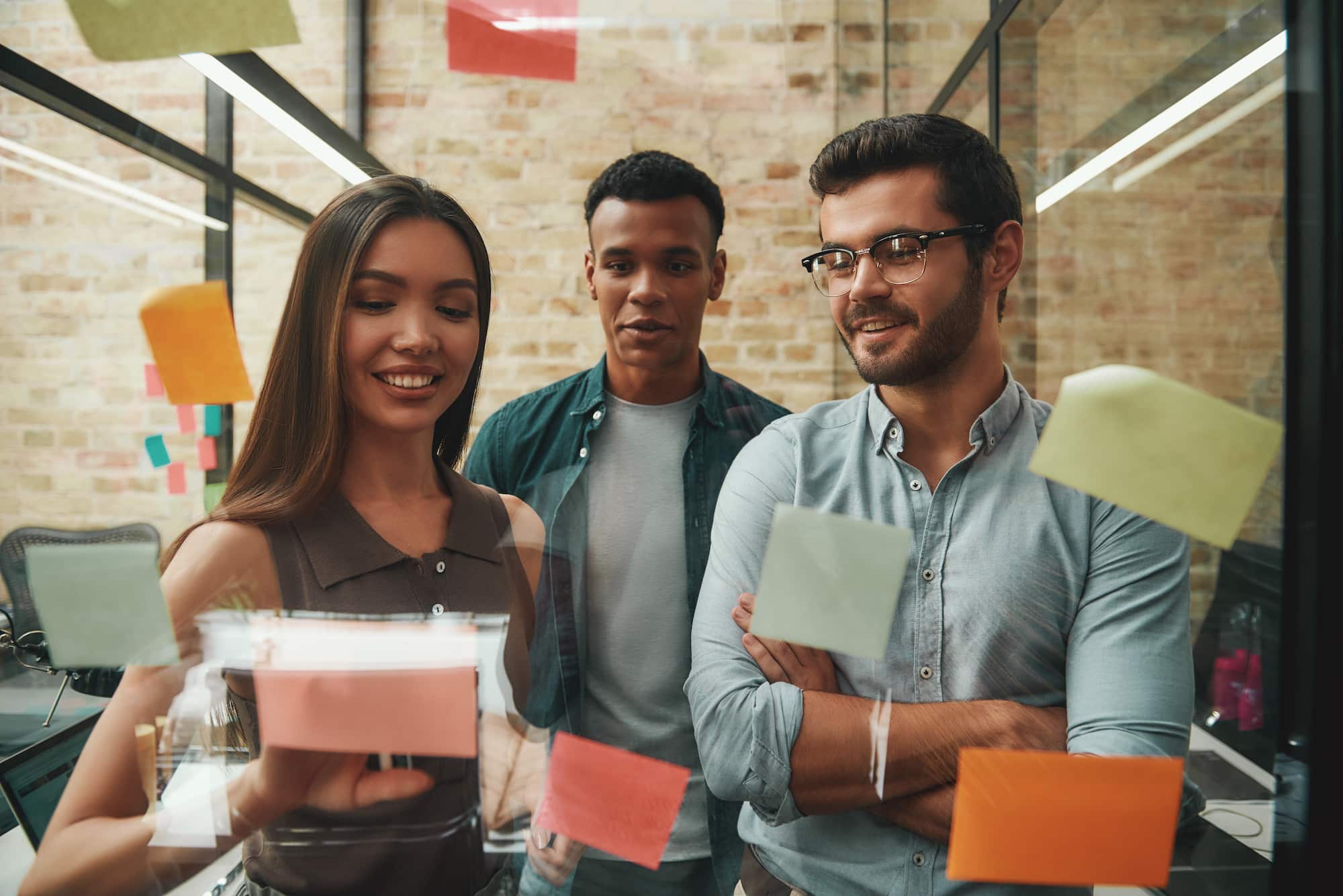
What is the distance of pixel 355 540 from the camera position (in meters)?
0.68

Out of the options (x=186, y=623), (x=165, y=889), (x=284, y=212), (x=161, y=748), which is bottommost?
(x=165, y=889)

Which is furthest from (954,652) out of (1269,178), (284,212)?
(284,212)

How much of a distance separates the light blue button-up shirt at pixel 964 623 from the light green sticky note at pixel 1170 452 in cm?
5

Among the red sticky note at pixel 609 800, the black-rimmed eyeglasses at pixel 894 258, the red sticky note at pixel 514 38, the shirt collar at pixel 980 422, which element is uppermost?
the red sticky note at pixel 514 38

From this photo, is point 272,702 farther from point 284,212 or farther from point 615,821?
point 284,212

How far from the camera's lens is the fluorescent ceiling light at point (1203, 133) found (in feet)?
2.12

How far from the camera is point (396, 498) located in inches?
28.1

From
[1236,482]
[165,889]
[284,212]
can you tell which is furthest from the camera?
[284,212]

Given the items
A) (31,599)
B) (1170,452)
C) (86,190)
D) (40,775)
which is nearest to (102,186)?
(86,190)

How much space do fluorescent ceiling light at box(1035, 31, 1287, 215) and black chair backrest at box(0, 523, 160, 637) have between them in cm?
105

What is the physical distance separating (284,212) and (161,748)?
1.75 feet

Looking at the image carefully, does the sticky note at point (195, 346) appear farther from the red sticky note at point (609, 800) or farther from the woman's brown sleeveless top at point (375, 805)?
the red sticky note at point (609, 800)

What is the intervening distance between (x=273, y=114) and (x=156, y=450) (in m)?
0.36

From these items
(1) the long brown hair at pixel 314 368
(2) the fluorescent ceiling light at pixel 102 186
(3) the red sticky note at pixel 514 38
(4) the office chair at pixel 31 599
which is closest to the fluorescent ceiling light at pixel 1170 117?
(3) the red sticky note at pixel 514 38
